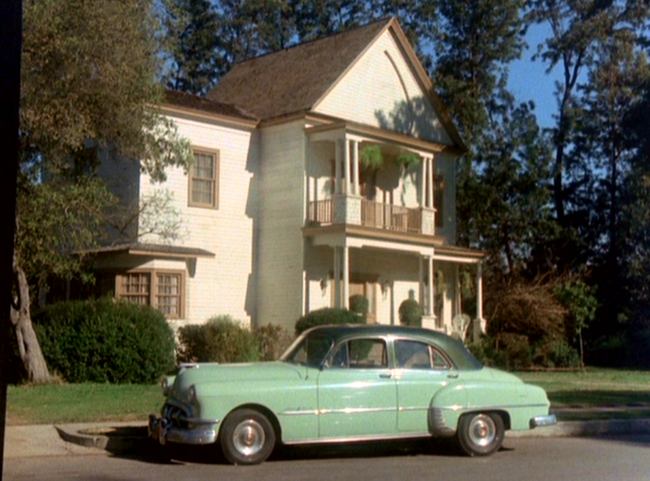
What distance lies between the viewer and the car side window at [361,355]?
39.6ft

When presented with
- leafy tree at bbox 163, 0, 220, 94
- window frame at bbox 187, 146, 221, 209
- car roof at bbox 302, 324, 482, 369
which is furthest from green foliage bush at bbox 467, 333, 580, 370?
leafy tree at bbox 163, 0, 220, 94

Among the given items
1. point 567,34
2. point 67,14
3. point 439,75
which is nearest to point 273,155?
point 67,14

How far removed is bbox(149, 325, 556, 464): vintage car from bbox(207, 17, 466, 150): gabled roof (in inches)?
651

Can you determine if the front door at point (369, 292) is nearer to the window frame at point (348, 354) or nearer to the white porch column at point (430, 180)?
the white porch column at point (430, 180)

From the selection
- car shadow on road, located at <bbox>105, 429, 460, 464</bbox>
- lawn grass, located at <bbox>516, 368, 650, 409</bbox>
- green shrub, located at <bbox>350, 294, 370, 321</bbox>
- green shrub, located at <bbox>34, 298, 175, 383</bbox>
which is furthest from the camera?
green shrub, located at <bbox>350, 294, 370, 321</bbox>

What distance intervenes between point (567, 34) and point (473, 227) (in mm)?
10002

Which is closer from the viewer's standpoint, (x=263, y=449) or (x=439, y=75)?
(x=263, y=449)

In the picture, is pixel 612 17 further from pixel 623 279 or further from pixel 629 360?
pixel 629 360

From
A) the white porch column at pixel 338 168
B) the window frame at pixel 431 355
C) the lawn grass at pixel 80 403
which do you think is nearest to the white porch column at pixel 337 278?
the white porch column at pixel 338 168

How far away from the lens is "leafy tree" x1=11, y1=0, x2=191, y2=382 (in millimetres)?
17456

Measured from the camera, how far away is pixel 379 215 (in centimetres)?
2917

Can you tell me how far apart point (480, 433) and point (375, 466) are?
162 centimetres

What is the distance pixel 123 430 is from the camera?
43.5ft

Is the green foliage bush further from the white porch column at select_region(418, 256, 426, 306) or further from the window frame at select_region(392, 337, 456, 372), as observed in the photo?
the window frame at select_region(392, 337, 456, 372)
